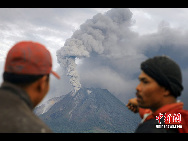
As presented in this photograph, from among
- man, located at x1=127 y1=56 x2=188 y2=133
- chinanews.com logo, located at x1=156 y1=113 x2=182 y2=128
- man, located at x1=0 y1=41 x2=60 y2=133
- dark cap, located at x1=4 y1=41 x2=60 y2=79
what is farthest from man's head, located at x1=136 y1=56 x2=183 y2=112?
dark cap, located at x1=4 y1=41 x2=60 y2=79

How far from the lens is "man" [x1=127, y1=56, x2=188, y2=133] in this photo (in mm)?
4156

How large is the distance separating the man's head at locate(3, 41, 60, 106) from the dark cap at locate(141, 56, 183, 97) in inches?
85.9

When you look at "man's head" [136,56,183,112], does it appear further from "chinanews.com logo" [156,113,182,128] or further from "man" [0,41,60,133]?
"man" [0,41,60,133]

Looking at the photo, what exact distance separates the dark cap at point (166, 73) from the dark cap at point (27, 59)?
222cm

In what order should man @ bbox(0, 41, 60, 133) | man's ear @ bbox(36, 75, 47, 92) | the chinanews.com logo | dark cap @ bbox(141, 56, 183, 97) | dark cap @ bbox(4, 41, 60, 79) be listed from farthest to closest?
dark cap @ bbox(141, 56, 183, 97) → the chinanews.com logo → man's ear @ bbox(36, 75, 47, 92) → dark cap @ bbox(4, 41, 60, 79) → man @ bbox(0, 41, 60, 133)

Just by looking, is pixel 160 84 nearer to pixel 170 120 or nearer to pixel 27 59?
pixel 170 120

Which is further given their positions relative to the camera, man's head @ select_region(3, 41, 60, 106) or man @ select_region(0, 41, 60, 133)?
man's head @ select_region(3, 41, 60, 106)

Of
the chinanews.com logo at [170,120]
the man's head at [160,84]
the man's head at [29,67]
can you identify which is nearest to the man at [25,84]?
the man's head at [29,67]

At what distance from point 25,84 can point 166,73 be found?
8.80 feet

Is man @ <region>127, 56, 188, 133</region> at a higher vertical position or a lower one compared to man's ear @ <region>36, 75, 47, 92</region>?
lower

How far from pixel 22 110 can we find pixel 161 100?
2753mm

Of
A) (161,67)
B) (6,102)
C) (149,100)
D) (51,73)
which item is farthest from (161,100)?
(6,102)

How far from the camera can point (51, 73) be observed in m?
3.26

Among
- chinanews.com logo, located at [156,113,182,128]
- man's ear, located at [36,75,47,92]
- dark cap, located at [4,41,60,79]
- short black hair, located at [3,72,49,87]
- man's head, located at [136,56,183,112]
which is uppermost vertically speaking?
dark cap, located at [4,41,60,79]
